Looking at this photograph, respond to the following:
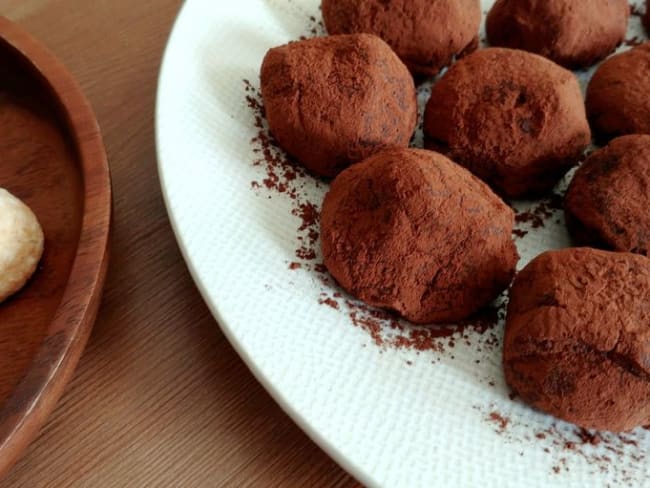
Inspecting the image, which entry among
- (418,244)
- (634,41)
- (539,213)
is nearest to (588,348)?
(418,244)

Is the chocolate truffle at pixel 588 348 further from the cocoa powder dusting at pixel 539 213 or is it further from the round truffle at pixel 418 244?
the cocoa powder dusting at pixel 539 213

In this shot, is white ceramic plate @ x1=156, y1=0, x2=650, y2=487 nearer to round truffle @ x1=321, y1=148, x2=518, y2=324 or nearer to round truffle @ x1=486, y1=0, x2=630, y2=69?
round truffle @ x1=321, y1=148, x2=518, y2=324

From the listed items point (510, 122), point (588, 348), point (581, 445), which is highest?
point (510, 122)

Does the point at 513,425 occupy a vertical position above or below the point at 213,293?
below

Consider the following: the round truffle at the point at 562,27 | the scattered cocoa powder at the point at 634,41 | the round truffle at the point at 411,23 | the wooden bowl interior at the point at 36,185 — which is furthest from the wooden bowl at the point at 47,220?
the scattered cocoa powder at the point at 634,41

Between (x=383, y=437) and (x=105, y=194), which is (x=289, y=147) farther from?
(x=383, y=437)

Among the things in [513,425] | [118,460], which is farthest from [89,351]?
[513,425]

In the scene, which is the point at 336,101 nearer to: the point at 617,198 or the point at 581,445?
the point at 617,198
